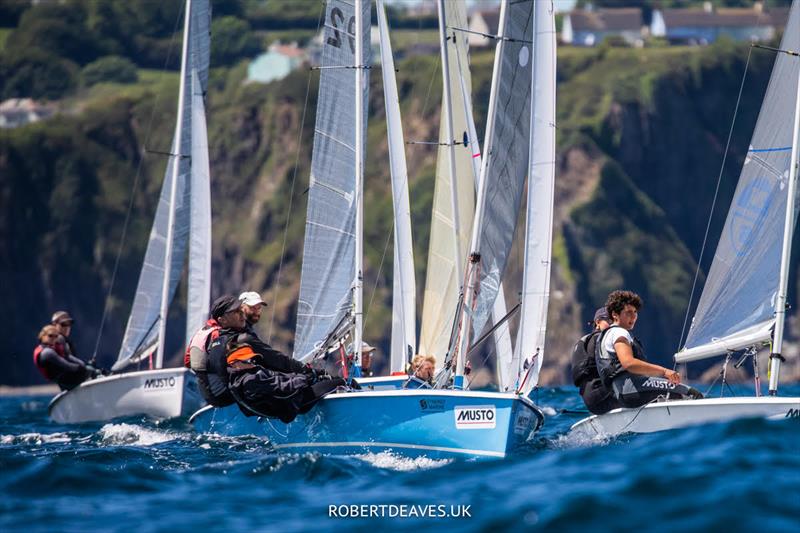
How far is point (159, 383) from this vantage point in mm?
21531

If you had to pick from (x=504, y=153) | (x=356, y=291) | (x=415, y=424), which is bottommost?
(x=415, y=424)

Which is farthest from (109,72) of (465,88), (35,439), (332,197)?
(35,439)

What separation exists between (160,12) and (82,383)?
77311 millimetres

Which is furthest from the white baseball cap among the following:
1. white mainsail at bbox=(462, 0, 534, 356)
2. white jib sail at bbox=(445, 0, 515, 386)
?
white jib sail at bbox=(445, 0, 515, 386)

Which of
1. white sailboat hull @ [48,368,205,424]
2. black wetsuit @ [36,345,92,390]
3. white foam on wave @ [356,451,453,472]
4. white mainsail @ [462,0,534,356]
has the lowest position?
white sailboat hull @ [48,368,205,424]

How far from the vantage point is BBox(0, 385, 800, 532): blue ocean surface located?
29.0 feet

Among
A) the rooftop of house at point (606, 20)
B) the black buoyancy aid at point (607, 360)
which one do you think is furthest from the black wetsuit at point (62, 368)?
the rooftop of house at point (606, 20)

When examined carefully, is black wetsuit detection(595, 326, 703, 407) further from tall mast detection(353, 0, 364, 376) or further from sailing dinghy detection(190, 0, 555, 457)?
tall mast detection(353, 0, 364, 376)

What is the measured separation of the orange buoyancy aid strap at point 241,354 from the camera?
13195mm

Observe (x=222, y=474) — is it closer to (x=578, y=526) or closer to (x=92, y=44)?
(x=578, y=526)

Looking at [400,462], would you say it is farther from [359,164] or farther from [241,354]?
[359,164]

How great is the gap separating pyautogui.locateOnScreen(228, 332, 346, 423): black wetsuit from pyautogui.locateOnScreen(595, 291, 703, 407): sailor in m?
2.68

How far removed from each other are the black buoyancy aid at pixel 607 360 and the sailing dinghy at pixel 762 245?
53 cm

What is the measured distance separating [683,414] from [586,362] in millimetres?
1281
